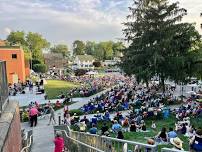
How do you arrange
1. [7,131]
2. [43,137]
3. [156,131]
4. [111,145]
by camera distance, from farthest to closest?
[156,131], [43,137], [111,145], [7,131]

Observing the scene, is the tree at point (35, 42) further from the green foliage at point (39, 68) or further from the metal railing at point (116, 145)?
the metal railing at point (116, 145)

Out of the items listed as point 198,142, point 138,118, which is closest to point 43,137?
point 138,118

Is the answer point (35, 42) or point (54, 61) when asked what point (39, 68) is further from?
point (54, 61)

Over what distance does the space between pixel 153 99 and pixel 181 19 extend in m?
13.1

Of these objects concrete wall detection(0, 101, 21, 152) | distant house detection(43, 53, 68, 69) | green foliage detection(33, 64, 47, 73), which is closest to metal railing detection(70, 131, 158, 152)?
concrete wall detection(0, 101, 21, 152)

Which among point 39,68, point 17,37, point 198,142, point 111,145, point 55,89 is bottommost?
point 55,89

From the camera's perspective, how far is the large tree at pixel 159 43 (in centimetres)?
4541

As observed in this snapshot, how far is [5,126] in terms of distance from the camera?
27.5ft

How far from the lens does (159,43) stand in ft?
150

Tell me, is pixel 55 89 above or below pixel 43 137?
below

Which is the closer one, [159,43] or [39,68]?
[159,43]

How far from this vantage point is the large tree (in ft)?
149

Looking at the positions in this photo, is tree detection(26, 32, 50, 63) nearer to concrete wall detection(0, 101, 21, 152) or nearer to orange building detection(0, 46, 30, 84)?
orange building detection(0, 46, 30, 84)

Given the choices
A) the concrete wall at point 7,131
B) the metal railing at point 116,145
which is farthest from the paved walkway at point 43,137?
the concrete wall at point 7,131
